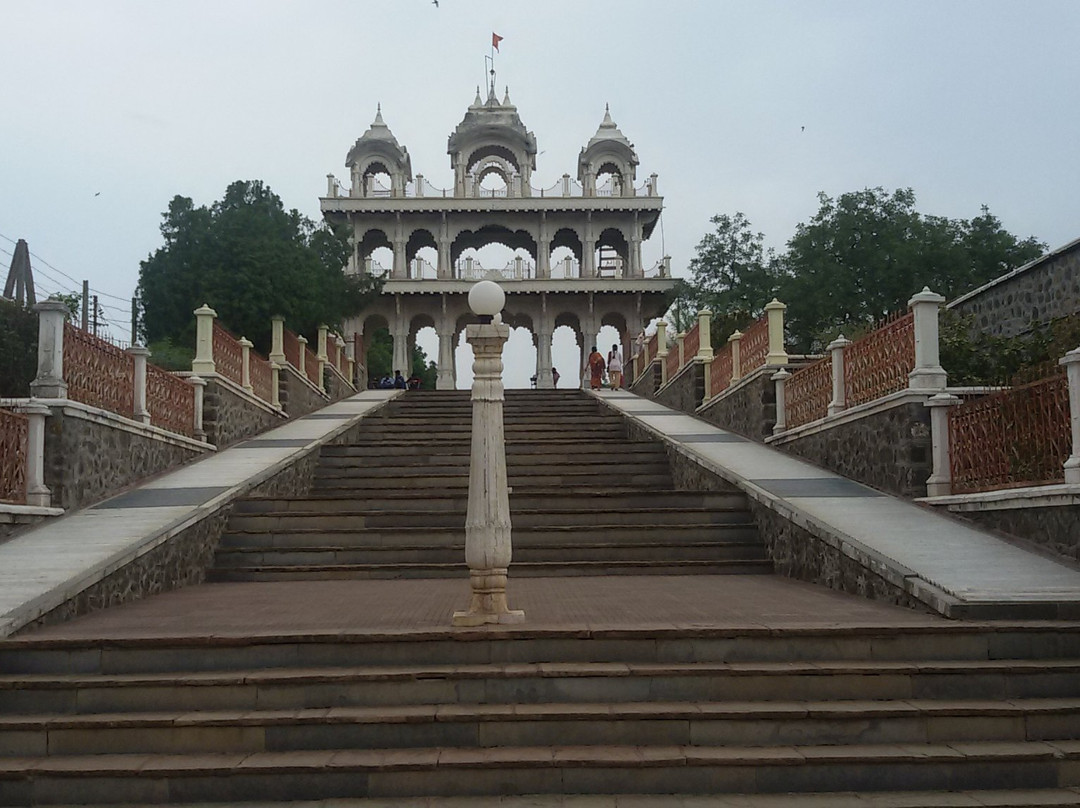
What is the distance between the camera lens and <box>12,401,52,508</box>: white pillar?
834 cm

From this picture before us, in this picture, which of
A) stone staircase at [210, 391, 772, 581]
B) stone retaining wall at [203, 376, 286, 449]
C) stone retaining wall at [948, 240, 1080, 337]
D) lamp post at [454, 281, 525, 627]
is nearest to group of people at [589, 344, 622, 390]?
stone retaining wall at [948, 240, 1080, 337]

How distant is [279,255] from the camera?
65.9 feet

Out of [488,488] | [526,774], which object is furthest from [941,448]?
[526,774]

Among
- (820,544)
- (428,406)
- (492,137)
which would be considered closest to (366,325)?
(492,137)

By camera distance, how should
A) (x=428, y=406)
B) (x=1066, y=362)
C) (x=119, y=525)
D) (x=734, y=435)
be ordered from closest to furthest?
1. (x=1066, y=362)
2. (x=119, y=525)
3. (x=734, y=435)
4. (x=428, y=406)

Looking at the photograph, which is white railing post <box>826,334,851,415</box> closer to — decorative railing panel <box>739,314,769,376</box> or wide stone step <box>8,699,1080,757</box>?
decorative railing panel <box>739,314,769,376</box>

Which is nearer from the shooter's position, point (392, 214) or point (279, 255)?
point (279, 255)

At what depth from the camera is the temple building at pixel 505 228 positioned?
37125mm

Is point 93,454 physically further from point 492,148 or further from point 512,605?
point 492,148

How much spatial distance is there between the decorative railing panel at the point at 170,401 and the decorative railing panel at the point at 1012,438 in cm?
837

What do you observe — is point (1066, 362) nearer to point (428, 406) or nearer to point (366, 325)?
point (428, 406)

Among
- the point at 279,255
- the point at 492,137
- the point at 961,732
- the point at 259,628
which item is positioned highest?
the point at 492,137

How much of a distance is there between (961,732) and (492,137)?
1411 inches

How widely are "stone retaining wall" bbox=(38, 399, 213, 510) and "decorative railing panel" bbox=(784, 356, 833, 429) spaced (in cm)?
754
